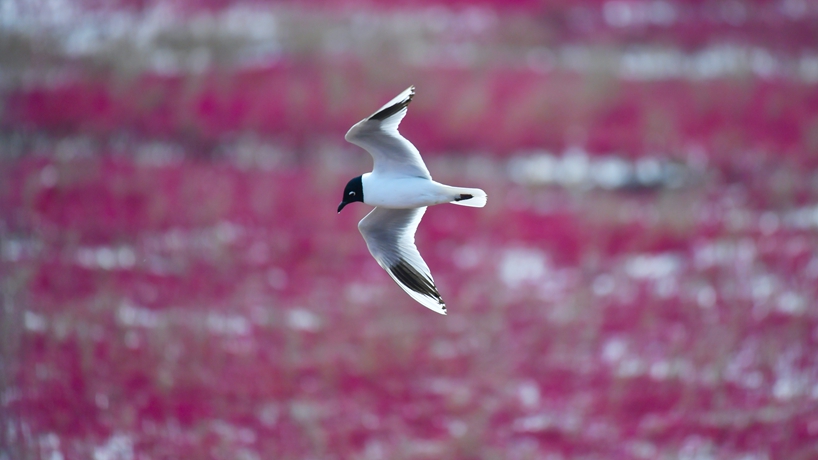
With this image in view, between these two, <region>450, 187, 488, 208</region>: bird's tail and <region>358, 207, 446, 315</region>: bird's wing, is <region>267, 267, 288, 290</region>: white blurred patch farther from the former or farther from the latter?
<region>450, 187, 488, 208</region>: bird's tail

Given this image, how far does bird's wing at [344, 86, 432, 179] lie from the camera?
142 centimetres

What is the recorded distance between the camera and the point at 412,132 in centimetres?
255

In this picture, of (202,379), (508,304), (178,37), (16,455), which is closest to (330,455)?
(202,379)

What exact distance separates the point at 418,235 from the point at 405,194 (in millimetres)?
1118

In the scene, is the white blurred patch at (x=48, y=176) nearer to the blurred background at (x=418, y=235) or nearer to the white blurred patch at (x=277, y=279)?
the blurred background at (x=418, y=235)

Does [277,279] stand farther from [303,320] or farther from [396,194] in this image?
[396,194]

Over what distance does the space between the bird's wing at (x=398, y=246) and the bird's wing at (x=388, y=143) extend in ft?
0.34

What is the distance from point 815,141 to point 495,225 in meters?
0.86

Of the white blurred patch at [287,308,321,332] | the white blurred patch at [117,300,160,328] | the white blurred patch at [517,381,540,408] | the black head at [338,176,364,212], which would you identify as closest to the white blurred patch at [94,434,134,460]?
the white blurred patch at [117,300,160,328]

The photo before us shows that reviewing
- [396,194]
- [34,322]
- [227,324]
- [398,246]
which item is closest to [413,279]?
[398,246]

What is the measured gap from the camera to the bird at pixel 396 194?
55.5 inches

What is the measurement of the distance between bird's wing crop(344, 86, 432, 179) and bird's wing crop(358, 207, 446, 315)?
A: 0.10m

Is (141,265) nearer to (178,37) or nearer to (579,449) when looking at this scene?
(178,37)

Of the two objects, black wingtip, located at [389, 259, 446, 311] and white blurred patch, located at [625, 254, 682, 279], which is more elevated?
white blurred patch, located at [625, 254, 682, 279]
